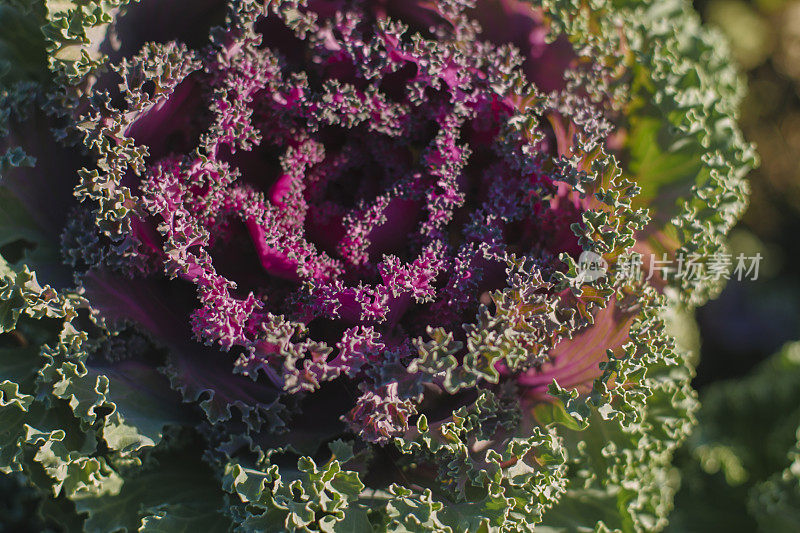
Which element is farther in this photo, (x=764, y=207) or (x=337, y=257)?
(x=764, y=207)

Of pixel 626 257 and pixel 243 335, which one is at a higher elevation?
pixel 626 257

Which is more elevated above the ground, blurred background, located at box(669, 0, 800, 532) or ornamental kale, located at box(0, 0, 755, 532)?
blurred background, located at box(669, 0, 800, 532)

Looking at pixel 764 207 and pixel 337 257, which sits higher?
pixel 764 207

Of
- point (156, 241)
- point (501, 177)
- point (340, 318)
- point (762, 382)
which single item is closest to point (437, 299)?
point (340, 318)

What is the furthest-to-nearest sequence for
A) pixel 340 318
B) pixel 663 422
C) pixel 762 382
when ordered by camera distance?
pixel 762 382 → pixel 663 422 → pixel 340 318

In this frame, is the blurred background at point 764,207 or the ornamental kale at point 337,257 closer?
the ornamental kale at point 337,257

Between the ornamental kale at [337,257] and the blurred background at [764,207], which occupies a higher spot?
the blurred background at [764,207]

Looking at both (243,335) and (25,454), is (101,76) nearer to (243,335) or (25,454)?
(243,335)

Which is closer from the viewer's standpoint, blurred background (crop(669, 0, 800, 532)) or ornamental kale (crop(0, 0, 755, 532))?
ornamental kale (crop(0, 0, 755, 532))
